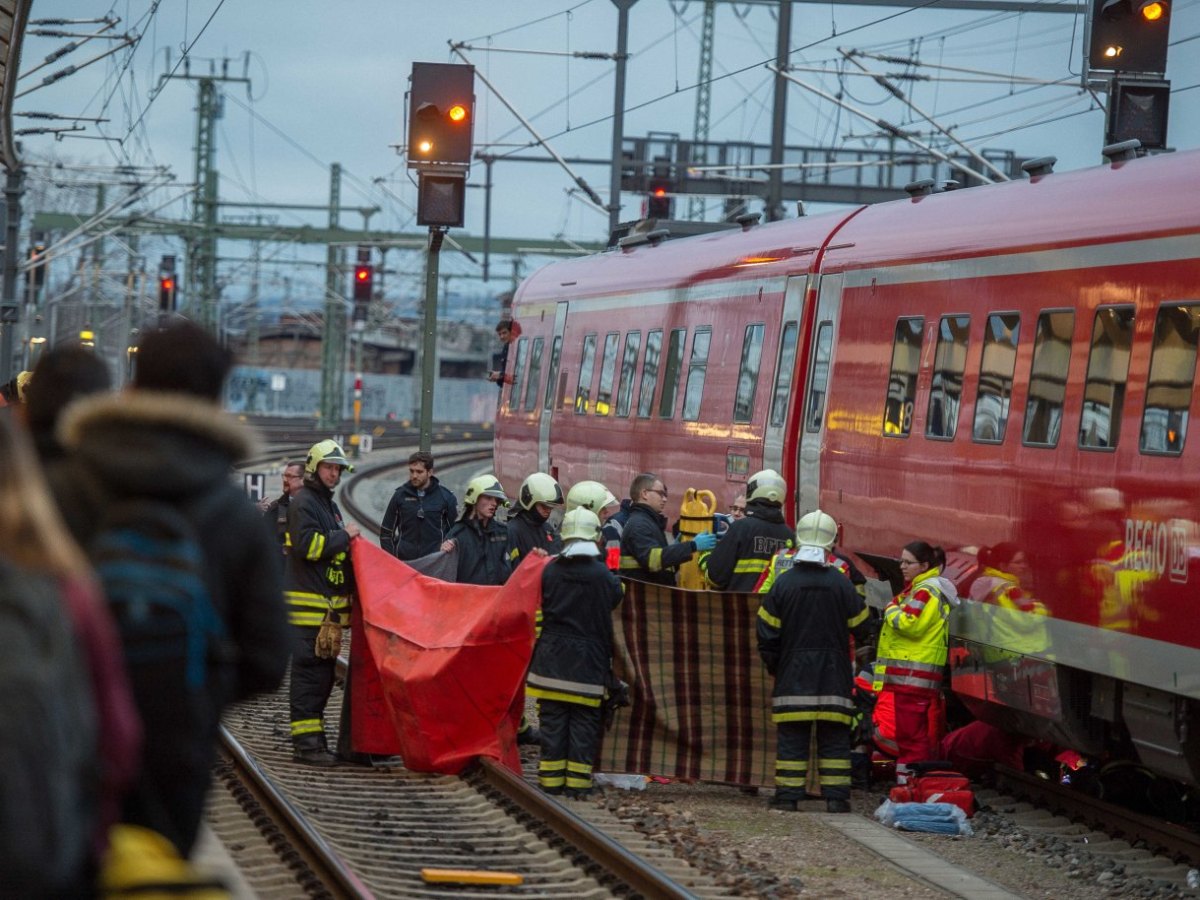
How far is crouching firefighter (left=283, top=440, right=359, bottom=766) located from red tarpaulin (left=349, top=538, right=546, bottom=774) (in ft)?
0.45

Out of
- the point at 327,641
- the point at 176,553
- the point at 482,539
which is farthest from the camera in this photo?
the point at 482,539

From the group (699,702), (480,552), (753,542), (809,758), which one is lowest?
(809,758)

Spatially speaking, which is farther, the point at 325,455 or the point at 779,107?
the point at 779,107

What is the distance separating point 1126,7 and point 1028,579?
4.87 metres

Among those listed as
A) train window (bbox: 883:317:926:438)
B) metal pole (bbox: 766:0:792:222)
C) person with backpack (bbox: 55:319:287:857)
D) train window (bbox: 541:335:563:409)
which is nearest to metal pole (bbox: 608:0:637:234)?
metal pole (bbox: 766:0:792:222)

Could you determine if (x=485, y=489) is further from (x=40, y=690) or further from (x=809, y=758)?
(x=40, y=690)

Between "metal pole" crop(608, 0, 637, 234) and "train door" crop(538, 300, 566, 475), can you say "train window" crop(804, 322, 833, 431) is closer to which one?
"train door" crop(538, 300, 566, 475)

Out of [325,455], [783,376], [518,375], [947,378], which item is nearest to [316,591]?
[325,455]

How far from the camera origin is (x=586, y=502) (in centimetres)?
1266

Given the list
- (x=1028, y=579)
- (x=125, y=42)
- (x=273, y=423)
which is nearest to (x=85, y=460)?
(x=1028, y=579)

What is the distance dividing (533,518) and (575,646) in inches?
80.6

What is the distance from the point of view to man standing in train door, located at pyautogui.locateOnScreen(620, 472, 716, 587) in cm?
1252

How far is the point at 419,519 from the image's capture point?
14531 millimetres

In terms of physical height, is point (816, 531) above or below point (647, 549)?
above
